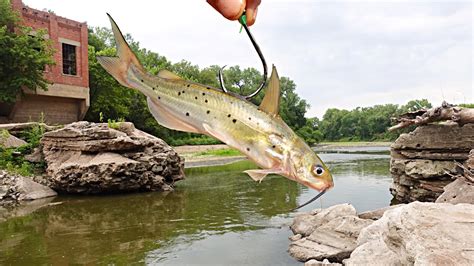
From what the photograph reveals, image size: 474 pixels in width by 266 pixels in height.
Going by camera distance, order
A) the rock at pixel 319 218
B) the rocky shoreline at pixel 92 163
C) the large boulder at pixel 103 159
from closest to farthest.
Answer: the rock at pixel 319 218
the rocky shoreline at pixel 92 163
the large boulder at pixel 103 159

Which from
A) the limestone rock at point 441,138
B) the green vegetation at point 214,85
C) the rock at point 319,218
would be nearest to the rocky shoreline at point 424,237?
the green vegetation at point 214,85

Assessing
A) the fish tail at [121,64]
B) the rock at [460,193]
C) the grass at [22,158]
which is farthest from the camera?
the grass at [22,158]

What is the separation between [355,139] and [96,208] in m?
76.7

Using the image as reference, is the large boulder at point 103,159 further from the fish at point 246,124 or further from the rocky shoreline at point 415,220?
the fish at point 246,124

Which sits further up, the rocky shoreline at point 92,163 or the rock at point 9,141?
the rock at point 9,141

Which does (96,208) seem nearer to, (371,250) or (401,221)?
(371,250)

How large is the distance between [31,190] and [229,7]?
22245mm

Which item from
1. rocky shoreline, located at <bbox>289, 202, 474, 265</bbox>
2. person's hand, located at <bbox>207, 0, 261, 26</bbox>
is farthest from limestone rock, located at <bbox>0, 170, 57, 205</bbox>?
person's hand, located at <bbox>207, 0, 261, 26</bbox>

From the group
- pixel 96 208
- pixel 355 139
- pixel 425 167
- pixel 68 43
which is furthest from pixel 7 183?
pixel 355 139

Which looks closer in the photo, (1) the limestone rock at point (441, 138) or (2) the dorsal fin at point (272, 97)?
(2) the dorsal fin at point (272, 97)

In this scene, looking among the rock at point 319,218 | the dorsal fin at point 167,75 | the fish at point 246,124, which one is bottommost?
the rock at point 319,218

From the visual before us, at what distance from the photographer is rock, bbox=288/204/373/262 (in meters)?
10.3

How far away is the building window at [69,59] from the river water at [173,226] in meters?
15.3

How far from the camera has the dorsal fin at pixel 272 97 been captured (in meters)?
1.18
